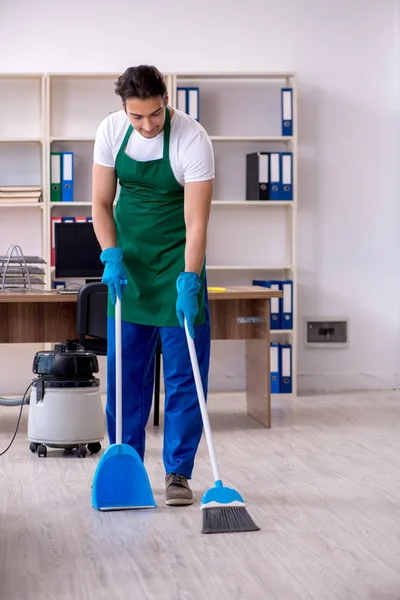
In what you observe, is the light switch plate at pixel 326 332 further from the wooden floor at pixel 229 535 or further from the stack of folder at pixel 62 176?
the wooden floor at pixel 229 535

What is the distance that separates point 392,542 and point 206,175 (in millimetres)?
1166

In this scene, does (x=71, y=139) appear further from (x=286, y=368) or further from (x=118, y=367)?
(x=118, y=367)

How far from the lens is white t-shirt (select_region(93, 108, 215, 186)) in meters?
2.76

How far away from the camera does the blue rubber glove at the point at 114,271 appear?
2.79m

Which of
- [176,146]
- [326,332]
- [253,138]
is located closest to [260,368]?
[326,332]

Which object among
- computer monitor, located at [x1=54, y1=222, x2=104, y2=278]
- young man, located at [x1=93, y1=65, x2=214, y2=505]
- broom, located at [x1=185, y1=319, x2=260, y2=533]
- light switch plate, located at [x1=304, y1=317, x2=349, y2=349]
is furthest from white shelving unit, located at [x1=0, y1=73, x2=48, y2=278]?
broom, located at [x1=185, y1=319, x2=260, y2=533]

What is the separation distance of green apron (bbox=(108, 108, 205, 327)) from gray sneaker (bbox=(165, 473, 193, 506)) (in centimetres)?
48

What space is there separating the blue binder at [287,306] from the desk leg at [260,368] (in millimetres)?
802

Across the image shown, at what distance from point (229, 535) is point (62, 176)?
131 inches

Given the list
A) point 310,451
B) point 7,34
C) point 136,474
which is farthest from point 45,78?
point 136,474

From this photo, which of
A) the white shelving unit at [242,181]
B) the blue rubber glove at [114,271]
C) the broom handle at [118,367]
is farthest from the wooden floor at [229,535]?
the white shelving unit at [242,181]

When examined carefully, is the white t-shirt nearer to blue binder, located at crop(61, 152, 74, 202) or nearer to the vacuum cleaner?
the vacuum cleaner

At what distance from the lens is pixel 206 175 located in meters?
2.76

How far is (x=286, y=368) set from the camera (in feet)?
18.2
